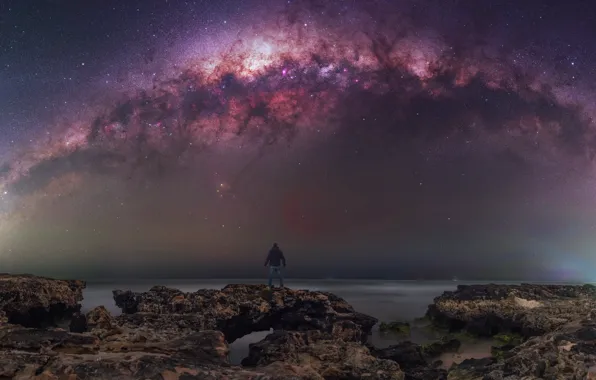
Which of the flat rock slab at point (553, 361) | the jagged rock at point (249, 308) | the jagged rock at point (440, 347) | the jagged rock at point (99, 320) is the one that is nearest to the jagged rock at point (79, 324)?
the jagged rock at point (99, 320)

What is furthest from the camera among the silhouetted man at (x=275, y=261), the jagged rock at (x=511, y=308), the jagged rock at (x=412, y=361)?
the silhouetted man at (x=275, y=261)

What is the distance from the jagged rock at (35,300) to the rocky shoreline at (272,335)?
0.17 ft

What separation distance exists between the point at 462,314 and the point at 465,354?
461 centimetres

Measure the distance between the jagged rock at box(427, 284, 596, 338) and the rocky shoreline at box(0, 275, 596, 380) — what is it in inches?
1.8

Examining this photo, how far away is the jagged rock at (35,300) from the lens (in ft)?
56.0

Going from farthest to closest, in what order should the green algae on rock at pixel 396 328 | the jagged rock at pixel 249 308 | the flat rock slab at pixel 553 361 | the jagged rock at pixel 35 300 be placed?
1. the green algae on rock at pixel 396 328
2. the jagged rock at pixel 35 300
3. the jagged rock at pixel 249 308
4. the flat rock slab at pixel 553 361

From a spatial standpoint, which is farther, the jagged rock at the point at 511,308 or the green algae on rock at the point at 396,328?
the green algae on rock at the point at 396,328

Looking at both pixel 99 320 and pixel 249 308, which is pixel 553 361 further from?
pixel 249 308

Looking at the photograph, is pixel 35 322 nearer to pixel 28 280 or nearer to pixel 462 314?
pixel 28 280

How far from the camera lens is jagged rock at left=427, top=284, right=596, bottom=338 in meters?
14.1

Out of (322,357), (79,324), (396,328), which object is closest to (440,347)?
(396,328)

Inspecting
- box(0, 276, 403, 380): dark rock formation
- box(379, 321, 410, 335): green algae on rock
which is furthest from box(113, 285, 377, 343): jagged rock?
box(379, 321, 410, 335): green algae on rock

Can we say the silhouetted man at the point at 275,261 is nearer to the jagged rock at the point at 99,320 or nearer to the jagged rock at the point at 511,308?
the jagged rock at the point at 511,308

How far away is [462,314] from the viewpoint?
60.5 ft
